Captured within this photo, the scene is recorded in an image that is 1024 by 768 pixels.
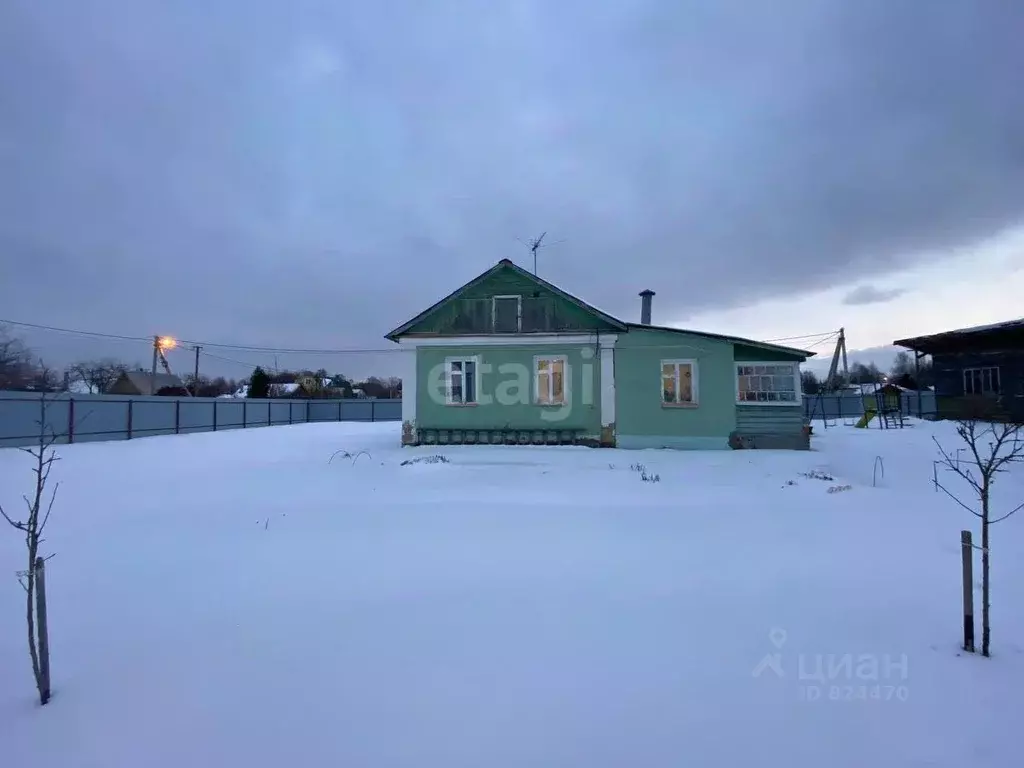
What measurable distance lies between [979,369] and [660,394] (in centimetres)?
1731

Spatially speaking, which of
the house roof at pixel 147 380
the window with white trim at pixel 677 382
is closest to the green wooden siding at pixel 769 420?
the window with white trim at pixel 677 382

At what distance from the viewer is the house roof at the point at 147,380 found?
47438 mm

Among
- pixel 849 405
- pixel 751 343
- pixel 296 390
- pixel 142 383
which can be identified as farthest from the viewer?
pixel 296 390

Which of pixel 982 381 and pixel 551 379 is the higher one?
pixel 982 381

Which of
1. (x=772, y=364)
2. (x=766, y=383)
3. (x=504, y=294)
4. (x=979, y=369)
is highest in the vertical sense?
(x=504, y=294)

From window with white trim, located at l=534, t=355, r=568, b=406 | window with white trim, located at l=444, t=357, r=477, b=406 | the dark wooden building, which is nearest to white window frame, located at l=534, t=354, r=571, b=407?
window with white trim, located at l=534, t=355, r=568, b=406

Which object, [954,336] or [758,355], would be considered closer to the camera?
[758,355]

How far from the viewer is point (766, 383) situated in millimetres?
15375

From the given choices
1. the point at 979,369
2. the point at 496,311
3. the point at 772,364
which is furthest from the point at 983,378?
the point at 496,311

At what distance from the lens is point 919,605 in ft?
13.8

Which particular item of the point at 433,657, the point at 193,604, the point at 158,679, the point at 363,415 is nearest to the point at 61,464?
the point at 193,604

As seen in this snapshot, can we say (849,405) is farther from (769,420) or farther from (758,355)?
(758,355)

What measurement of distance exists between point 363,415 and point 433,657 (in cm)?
3561

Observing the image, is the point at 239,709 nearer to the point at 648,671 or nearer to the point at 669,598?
the point at 648,671
